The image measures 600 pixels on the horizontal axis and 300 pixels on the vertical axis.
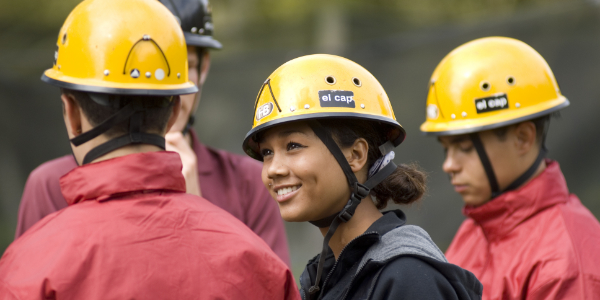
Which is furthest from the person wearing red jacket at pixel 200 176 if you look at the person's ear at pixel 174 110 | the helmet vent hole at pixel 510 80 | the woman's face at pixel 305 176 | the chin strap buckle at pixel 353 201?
the helmet vent hole at pixel 510 80

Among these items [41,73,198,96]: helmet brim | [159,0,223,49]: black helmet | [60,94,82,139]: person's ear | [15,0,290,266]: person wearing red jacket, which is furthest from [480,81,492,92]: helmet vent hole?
[60,94,82,139]: person's ear

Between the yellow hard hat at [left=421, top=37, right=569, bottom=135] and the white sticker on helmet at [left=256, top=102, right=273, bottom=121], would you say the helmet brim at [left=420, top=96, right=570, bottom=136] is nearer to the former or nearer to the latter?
the yellow hard hat at [left=421, top=37, right=569, bottom=135]

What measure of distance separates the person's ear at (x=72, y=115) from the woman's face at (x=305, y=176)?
0.81 m

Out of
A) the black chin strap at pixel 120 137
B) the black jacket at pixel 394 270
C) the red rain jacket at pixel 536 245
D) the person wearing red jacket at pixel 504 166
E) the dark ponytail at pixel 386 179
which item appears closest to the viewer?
the black jacket at pixel 394 270

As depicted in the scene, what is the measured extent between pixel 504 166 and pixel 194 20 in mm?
2109

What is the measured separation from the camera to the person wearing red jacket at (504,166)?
3.14m

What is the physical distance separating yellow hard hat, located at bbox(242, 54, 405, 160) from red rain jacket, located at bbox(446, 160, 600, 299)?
97cm

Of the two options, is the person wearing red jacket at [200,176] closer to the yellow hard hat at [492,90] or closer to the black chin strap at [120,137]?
the black chin strap at [120,137]

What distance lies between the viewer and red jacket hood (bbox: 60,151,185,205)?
227cm

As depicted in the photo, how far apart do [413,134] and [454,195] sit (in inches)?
35.3

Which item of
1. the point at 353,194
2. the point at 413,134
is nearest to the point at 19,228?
the point at 353,194

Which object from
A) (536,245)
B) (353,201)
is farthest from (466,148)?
(353,201)

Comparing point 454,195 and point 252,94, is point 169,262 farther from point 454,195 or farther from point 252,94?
point 252,94

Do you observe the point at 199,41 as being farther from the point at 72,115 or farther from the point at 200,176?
the point at 72,115
